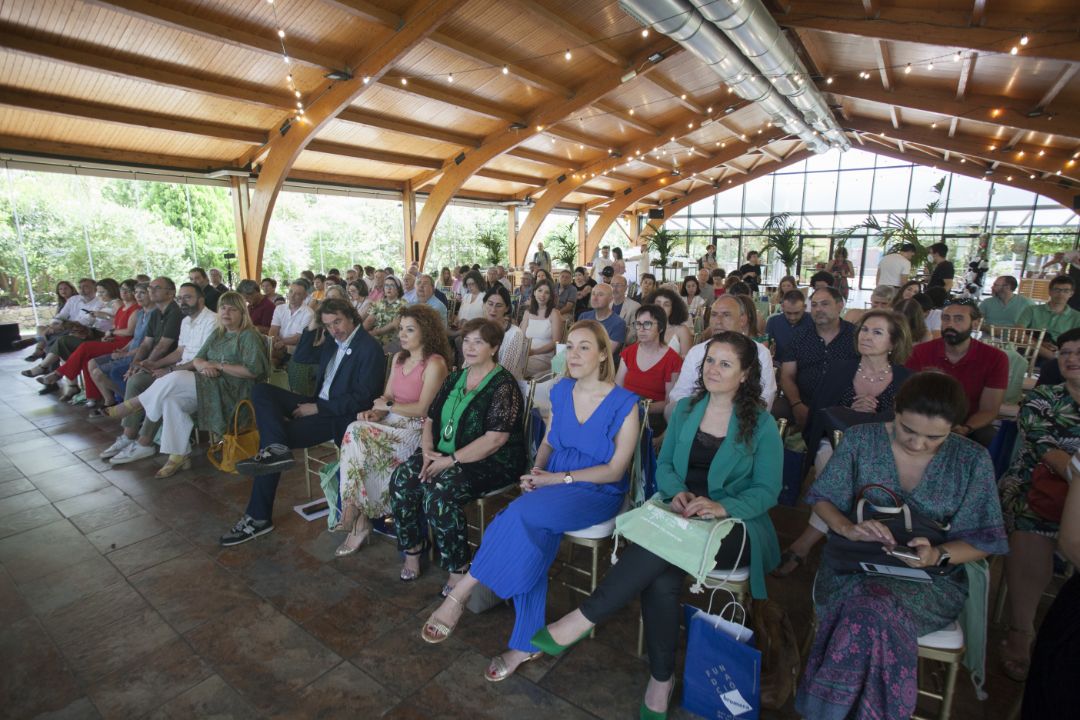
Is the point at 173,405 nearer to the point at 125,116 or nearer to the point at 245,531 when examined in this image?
the point at 245,531

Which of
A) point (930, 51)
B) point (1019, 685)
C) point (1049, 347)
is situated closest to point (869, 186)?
point (930, 51)

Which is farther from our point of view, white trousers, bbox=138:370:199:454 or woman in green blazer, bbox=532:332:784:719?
white trousers, bbox=138:370:199:454

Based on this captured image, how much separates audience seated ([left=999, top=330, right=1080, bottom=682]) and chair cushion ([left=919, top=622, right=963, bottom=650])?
0.71 m

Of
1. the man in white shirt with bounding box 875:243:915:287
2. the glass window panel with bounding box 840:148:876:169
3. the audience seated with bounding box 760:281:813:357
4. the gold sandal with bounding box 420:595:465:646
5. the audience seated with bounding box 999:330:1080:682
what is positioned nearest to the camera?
the audience seated with bounding box 999:330:1080:682

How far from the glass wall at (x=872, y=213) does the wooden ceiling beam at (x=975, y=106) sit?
323cm

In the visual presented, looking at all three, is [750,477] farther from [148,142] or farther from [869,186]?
[869,186]

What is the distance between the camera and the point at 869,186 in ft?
49.8

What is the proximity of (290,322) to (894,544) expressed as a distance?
5326 mm

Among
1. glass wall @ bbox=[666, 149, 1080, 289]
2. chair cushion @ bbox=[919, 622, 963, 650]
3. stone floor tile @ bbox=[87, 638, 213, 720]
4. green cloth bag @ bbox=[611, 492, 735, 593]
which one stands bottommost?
stone floor tile @ bbox=[87, 638, 213, 720]

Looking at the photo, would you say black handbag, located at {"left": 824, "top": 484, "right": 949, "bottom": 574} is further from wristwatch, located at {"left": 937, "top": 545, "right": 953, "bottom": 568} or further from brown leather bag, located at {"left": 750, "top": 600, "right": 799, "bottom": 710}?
brown leather bag, located at {"left": 750, "top": 600, "right": 799, "bottom": 710}

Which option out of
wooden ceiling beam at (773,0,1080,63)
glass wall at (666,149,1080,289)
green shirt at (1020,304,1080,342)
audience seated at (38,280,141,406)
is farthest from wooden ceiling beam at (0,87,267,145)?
glass wall at (666,149,1080,289)

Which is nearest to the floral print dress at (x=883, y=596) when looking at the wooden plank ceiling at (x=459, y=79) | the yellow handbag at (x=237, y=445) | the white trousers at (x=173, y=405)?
the yellow handbag at (x=237, y=445)

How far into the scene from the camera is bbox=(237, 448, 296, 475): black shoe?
104 inches

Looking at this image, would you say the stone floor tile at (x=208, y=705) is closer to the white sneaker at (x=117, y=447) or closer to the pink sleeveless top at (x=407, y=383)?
Answer: the pink sleeveless top at (x=407, y=383)
